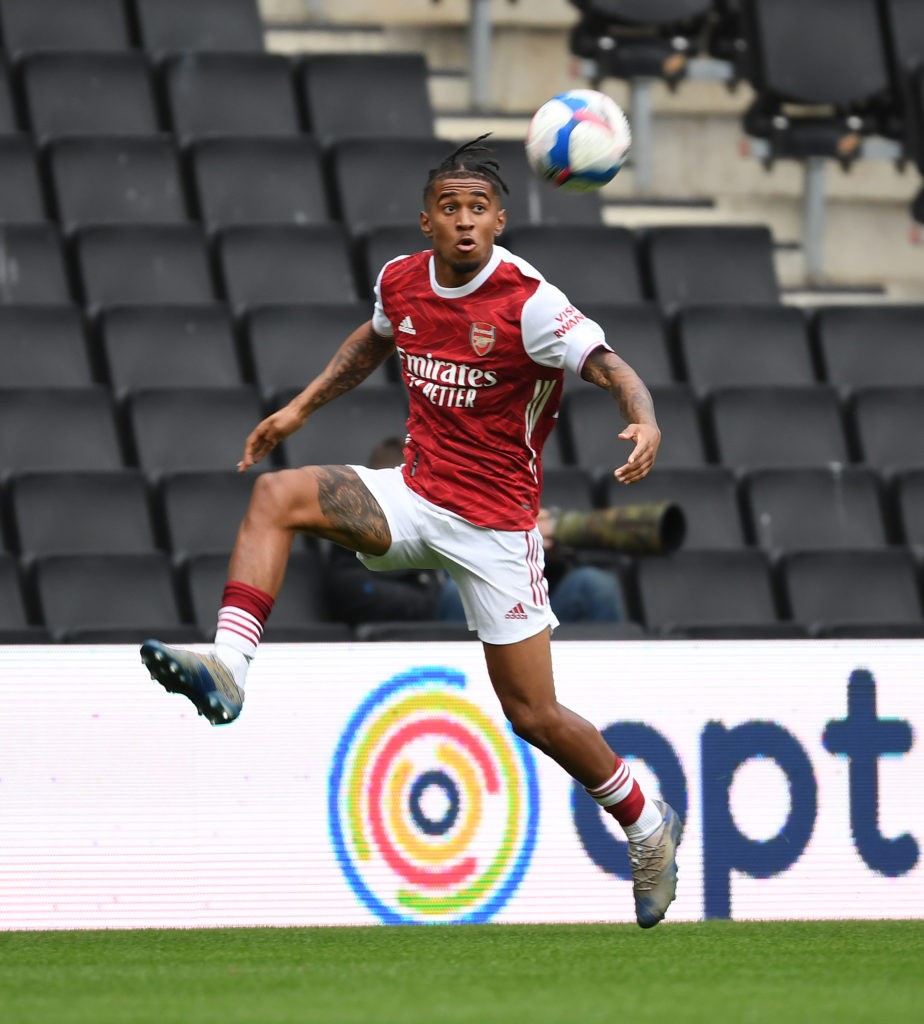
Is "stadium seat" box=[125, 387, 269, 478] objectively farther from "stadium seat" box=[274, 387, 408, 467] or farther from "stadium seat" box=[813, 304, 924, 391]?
→ "stadium seat" box=[813, 304, 924, 391]

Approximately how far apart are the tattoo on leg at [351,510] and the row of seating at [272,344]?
12.1ft

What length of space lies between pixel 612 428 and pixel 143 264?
2.36m

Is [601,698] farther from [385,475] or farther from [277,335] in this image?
[277,335]

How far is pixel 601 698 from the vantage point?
6695 millimetres

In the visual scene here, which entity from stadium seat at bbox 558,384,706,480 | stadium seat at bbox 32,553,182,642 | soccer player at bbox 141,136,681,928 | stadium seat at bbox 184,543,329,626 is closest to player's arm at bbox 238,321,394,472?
soccer player at bbox 141,136,681,928

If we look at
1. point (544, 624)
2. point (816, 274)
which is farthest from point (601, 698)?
point (816, 274)

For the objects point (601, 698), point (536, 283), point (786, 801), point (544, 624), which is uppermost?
point (536, 283)

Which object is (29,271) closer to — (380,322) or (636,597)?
(636,597)

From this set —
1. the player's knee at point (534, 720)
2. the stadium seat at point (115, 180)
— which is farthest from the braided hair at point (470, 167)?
the stadium seat at point (115, 180)

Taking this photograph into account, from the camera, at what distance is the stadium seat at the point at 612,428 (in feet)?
31.1

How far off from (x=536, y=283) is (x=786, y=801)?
2181mm

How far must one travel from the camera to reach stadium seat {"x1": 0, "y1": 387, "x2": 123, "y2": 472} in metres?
8.79

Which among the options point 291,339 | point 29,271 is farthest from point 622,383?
point 29,271

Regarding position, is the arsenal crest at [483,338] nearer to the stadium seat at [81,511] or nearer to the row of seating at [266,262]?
the stadium seat at [81,511]
